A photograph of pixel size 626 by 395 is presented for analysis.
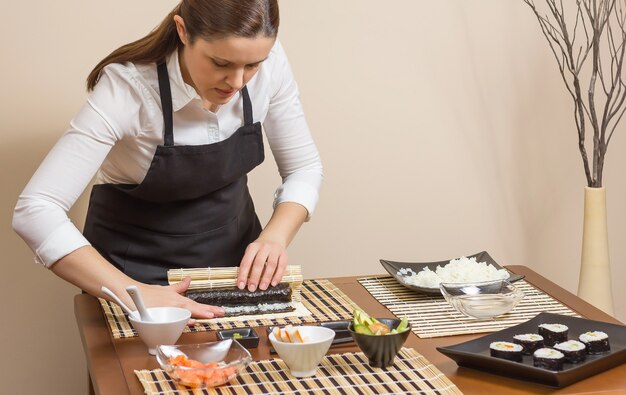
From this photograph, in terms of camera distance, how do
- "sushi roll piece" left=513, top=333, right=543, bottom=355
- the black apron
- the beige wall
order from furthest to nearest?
the beige wall < the black apron < "sushi roll piece" left=513, top=333, right=543, bottom=355

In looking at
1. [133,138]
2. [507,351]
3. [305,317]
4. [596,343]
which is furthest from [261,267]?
[596,343]

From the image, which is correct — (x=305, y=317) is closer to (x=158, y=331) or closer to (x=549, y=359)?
(x=158, y=331)

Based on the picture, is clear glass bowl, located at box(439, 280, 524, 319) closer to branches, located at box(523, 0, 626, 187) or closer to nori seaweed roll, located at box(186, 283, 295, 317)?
nori seaweed roll, located at box(186, 283, 295, 317)

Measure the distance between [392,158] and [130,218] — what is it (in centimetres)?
134

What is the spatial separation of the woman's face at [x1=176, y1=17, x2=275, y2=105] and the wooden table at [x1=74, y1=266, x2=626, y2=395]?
59cm

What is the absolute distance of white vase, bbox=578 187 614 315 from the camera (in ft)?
10.6

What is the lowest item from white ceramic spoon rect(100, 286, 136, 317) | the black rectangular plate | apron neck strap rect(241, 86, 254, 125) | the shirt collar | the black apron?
the black rectangular plate

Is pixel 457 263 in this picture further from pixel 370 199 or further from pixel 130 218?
pixel 370 199

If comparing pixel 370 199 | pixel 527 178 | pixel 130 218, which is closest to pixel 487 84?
pixel 527 178

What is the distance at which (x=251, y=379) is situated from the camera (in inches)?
65.9

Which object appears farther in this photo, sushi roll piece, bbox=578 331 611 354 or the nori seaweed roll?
the nori seaweed roll

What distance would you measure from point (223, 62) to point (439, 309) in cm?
78

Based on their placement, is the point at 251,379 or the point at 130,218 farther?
the point at 130,218

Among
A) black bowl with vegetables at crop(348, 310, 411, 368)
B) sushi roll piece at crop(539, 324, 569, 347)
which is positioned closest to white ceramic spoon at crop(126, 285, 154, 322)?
black bowl with vegetables at crop(348, 310, 411, 368)
